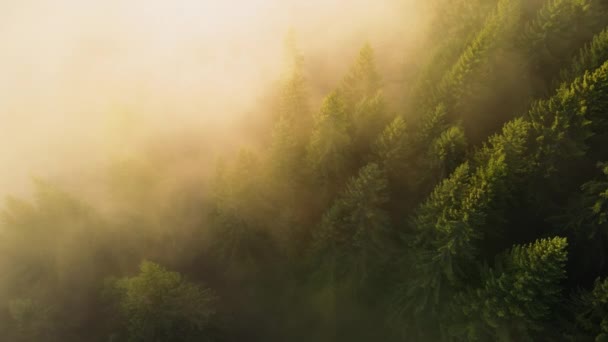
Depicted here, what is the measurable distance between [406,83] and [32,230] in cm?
3674

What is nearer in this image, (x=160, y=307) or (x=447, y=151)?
(x=447, y=151)

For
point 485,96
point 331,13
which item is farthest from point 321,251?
point 331,13

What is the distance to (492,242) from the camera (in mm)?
23438

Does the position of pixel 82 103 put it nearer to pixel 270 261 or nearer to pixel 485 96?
pixel 270 261

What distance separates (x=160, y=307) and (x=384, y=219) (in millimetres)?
17087

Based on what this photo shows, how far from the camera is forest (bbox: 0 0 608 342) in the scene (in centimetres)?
2006

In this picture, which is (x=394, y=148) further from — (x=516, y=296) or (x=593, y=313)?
(x=593, y=313)

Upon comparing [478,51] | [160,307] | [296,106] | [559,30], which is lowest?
[160,307]

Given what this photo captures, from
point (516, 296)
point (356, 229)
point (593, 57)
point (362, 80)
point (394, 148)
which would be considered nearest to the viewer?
point (516, 296)

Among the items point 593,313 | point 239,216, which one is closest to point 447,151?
point 593,313

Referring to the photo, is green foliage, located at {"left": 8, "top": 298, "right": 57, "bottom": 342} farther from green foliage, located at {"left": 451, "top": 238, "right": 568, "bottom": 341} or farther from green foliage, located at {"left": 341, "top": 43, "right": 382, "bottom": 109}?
green foliage, located at {"left": 451, "top": 238, "right": 568, "bottom": 341}

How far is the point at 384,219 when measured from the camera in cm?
2512

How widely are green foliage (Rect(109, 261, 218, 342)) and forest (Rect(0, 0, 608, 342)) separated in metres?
0.12

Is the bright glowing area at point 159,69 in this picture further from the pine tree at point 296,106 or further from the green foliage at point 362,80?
the pine tree at point 296,106
